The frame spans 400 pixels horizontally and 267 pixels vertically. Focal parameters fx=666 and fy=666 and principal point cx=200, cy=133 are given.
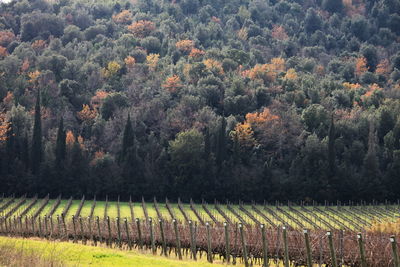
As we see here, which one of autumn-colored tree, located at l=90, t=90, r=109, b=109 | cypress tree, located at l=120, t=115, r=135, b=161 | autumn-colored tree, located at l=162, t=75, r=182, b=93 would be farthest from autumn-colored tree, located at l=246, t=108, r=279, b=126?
autumn-colored tree, located at l=90, t=90, r=109, b=109

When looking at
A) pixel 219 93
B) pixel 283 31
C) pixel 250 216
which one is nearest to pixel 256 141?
pixel 219 93

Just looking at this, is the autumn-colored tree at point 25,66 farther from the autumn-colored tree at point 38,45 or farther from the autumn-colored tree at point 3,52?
the autumn-colored tree at point 38,45

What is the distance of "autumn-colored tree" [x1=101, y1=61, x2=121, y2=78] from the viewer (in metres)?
112

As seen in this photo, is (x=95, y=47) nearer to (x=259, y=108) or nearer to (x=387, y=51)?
(x=259, y=108)

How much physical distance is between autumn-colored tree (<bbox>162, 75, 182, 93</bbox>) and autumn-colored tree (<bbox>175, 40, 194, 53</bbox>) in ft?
103

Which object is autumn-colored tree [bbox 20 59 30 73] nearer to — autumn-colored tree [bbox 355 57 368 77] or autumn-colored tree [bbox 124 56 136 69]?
autumn-colored tree [bbox 124 56 136 69]

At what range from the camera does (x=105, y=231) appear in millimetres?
40844

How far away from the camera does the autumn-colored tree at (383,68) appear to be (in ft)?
429

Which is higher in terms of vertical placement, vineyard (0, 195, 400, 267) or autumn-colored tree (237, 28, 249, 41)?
autumn-colored tree (237, 28, 249, 41)

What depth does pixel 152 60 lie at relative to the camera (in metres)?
124

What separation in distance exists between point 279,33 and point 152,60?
140 feet

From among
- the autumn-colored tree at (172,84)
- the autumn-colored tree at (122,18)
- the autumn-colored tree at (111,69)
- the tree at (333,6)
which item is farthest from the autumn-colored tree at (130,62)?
the tree at (333,6)

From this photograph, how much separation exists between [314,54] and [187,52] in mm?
28417

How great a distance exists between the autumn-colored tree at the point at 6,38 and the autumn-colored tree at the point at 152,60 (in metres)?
26.5
